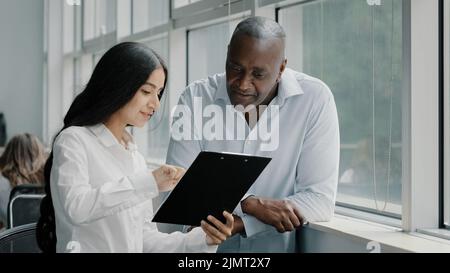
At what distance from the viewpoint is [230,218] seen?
1392mm

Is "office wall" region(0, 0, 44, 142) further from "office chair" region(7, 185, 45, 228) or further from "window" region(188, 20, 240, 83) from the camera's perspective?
"office chair" region(7, 185, 45, 228)

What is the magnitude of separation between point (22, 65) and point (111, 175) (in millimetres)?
2252

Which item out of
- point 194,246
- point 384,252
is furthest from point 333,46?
point 194,246

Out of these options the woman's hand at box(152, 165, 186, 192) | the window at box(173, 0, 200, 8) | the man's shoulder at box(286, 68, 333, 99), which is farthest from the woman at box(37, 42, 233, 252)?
the window at box(173, 0, 200, 8)

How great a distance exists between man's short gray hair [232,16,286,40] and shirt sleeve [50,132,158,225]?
619mm

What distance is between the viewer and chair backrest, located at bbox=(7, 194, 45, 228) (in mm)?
2357

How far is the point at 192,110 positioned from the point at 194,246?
52 cm

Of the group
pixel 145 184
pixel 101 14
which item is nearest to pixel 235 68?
pixel 145 184

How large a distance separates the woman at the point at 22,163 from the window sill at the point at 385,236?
5.00ft

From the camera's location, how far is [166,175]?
125 centimetres

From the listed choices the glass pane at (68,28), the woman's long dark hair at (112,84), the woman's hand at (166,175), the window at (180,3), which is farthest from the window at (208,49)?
the woman's hand at (166,175)

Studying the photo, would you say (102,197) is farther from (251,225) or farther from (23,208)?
(23,208)
